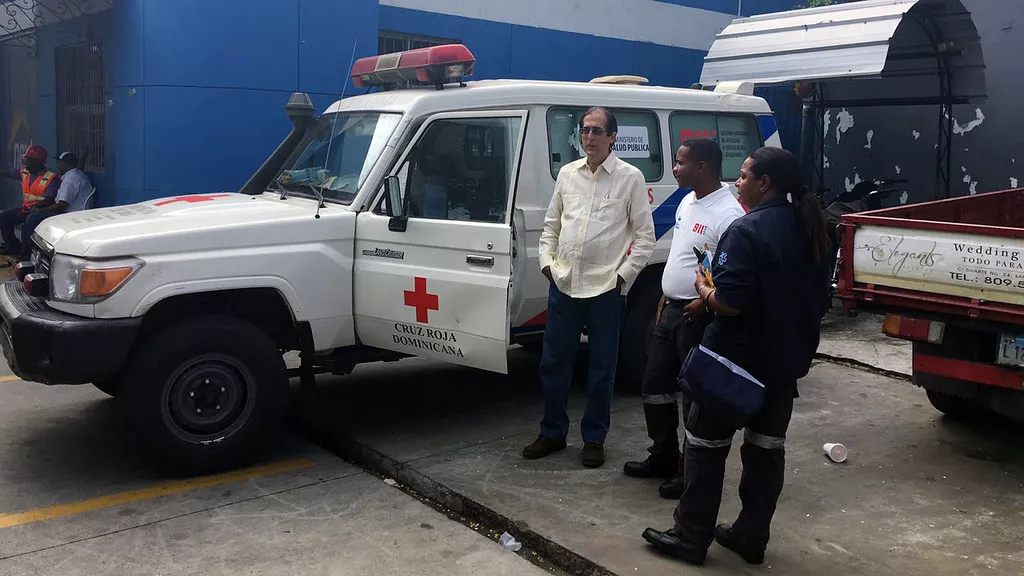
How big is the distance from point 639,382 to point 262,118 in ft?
18.2

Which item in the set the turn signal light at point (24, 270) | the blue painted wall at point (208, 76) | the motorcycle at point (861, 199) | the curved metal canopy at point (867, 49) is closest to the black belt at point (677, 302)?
the turn signal light at point (24, 270)

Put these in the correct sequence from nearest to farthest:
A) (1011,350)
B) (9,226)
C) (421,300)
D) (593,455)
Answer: (1011,350)
(593,455)
(421,300)
(9,226)

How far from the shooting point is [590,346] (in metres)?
4.85

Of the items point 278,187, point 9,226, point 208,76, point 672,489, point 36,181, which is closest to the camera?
point 672,489

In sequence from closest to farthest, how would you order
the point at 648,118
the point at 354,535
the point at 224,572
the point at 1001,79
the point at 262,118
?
the point at 224,572 → the point at 354,535 → the point at 648,118 → the point at 262,118 → the point at 1001,79

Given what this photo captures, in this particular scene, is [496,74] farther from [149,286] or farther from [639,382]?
[149,286]

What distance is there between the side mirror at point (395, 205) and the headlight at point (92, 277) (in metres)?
1.31

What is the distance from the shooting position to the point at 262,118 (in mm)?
9688

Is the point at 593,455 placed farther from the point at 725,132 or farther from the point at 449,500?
the point at 725,132

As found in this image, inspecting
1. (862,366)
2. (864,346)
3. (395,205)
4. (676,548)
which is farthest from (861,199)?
(676,548)

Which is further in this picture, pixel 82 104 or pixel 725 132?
pixel 82 104

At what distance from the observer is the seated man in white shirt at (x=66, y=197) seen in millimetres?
10000

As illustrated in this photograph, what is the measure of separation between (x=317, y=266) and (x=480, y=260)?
0.91 metres

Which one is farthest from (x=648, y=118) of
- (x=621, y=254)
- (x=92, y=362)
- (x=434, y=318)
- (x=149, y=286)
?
(x=92, y=362)
